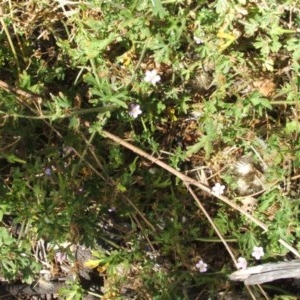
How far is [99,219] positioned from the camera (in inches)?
129

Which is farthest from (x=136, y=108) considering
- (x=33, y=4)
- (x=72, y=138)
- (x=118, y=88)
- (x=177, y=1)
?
(x=33, y=4)

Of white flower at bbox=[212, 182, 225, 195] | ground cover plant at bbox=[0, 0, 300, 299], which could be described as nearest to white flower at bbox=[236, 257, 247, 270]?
ground cover plant at bbox=[0, 0, 300, 299]

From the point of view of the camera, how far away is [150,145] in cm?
321

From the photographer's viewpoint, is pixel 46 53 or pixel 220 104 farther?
pixel 46 53

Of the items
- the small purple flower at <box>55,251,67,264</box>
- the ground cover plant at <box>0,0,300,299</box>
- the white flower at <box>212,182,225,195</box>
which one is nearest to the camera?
the ground cover plant at <box>0,0,300,299</box>

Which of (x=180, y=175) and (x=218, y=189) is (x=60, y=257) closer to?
(x=180, y=175)

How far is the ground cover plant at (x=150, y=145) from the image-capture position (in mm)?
3051

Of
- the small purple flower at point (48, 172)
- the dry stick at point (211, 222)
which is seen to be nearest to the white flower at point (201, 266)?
the dry stick at point (211, 222)

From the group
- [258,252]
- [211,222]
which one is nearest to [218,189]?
[211,222]

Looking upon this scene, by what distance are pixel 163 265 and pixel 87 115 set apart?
835 millimetres

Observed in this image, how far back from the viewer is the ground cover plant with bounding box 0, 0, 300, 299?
305cm

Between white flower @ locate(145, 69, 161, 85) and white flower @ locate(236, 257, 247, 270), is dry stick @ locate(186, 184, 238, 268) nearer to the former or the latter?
white flower @ locate(236, 257, 247, 270)

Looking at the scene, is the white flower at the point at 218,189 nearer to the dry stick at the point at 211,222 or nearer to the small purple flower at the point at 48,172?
the dry stick at the point at 211,222

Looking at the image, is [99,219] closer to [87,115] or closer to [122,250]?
[122,250]
